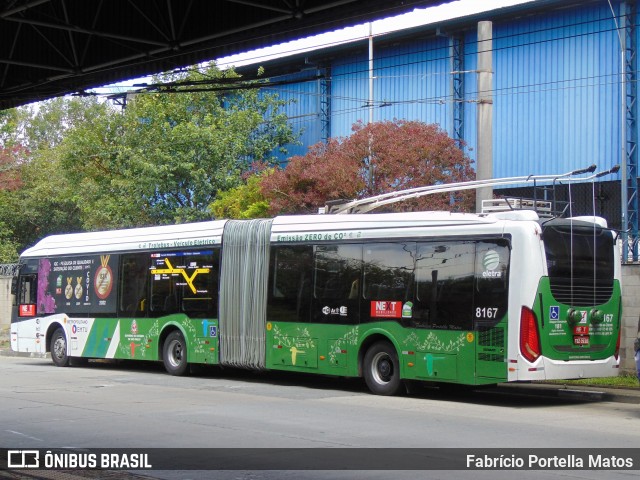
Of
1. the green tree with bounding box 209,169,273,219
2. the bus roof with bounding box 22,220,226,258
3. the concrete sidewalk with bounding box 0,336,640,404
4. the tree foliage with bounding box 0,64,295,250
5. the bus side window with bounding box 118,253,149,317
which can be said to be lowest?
the concrete sidewalk with bounding box 0,336,640,404

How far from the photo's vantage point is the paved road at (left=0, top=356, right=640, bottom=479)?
11.5 m

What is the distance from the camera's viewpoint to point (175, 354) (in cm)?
2189

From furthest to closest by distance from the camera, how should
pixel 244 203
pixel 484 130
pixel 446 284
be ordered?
pixel 244 203
pixel 484 130
pixel 446 284

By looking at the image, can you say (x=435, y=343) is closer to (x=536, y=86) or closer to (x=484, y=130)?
(x=484, y=130)

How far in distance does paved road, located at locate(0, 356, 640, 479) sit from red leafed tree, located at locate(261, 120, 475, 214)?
23.4 feet

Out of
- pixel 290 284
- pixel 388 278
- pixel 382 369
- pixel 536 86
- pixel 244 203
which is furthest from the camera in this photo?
pixel 244 203

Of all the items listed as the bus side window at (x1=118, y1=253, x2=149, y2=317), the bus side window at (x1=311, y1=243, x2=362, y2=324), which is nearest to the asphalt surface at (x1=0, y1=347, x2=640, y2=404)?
the bus side window at (x1=311, y1=243, x2=362, y2=324)

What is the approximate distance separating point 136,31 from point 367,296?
751 cm

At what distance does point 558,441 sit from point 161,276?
12.5 metres

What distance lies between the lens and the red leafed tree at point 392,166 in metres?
25.3

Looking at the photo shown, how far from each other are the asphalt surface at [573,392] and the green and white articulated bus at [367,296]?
1.95ft

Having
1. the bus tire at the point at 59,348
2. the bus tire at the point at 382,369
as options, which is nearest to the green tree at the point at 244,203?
the bus tire at the point at 59,348

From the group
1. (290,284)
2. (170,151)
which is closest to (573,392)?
(290,284)

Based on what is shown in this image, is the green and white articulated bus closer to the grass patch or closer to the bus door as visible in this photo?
the bus door
